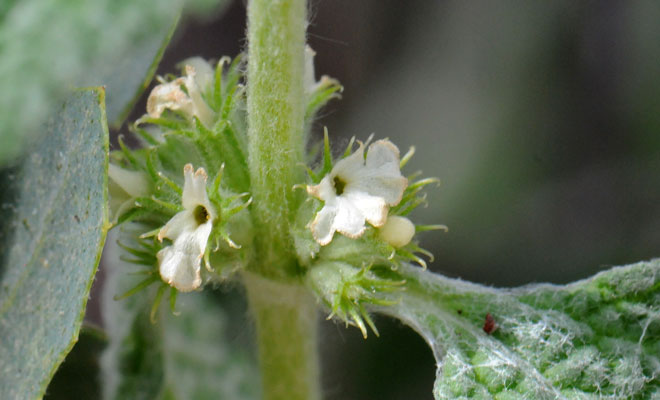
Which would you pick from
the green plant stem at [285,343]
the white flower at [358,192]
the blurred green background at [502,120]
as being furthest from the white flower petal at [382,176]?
the blurred green background at [502,120]

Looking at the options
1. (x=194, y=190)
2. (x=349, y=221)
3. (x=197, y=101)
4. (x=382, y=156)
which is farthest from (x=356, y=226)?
(x=197, y=101)

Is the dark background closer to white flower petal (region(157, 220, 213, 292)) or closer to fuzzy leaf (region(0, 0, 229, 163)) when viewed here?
white flower petal (region(157, 220, 213, 292))

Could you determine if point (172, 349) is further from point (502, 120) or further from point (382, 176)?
point (502, 120)

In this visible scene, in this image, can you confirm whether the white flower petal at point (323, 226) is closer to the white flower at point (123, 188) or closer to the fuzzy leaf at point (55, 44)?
the white flower at point (123, 188)

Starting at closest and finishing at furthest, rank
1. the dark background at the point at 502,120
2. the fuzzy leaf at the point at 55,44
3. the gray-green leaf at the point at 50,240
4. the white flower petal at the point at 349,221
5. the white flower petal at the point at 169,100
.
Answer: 1. the fuzzy leaf at the point at 55,44
2. the gray-green leaf at the point at 50,240
3. the white flower petal at the point at 349,221
4. the white flower petal at the point at 169,100
5. the dark background at the point at 502,120

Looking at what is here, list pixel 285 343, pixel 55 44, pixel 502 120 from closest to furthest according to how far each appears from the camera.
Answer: pixel 55 44, pixel 285 343, pixel 502 120

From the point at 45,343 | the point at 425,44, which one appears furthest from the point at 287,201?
the point at 425,44

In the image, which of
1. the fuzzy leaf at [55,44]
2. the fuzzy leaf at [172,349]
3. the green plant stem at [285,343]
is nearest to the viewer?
the fuzzy leaf at [55,44]

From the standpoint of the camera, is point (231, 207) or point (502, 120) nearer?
point (231, 207)
